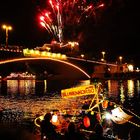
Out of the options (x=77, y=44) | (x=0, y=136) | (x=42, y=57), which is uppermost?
(x=77, y=44)

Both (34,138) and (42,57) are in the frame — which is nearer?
(34,138)

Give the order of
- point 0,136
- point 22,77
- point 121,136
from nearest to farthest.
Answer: point 0,136, point 121,136, point 22,77

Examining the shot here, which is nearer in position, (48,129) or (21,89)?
(48,129)

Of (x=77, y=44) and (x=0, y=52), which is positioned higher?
(x=77, y=44)

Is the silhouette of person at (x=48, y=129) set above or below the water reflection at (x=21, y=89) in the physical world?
below

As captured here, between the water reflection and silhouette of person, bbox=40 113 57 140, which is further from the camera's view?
the water reflection

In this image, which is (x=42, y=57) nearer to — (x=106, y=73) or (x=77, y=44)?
(x=106, y=73)

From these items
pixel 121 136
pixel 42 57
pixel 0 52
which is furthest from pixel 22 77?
pixel 121 136

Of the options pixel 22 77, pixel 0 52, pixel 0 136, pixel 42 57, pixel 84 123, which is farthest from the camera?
pixel 22 77

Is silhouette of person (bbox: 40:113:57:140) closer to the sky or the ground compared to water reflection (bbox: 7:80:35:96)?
closer to the ground

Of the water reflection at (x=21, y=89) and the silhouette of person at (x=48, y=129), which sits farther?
the water reflection at (x=21, y=89)

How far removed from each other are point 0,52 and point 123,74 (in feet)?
218

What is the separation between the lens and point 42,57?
286 ft

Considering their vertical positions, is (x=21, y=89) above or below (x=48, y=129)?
above
